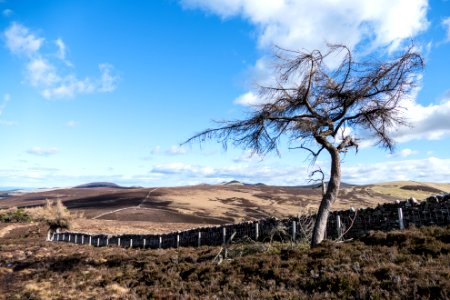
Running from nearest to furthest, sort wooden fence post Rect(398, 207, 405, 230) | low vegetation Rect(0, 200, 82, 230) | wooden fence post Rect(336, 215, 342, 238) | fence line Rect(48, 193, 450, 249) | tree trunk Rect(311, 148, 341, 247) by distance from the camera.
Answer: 1. tree trunk Rect(311, 148, 341, 247)
2. fence line Rect(48, 193, 450, 249)
3. wooden fence post Rect(398, 207, 405, 230)
4. wooden fence post Rect(336, 215, 342, 238)
5. low vegetation Rect(0, 200, 82, 230)

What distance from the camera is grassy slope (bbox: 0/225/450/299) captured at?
9.62 metres

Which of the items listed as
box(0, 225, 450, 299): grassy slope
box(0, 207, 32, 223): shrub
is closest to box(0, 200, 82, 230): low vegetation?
box(0, 207, 32, 223): shrub

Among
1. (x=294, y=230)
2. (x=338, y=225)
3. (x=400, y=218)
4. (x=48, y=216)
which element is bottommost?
(x=48, y=216)

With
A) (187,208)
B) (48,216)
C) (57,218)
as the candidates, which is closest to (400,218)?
(57,218)

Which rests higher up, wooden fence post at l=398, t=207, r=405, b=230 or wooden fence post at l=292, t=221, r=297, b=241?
wooden fence post at l=398, t=207, r=405, b=230

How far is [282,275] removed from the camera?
1201cm

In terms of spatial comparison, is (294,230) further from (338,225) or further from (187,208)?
(187,208)

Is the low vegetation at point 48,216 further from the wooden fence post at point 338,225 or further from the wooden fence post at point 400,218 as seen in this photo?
the wooden fence post at point 400,218

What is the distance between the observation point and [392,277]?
9828mm

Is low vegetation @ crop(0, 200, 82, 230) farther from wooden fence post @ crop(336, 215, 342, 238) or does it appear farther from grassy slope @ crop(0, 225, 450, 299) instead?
wooden fence post @ crop(336, 215, 342, 238)

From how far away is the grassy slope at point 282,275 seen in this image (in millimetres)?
9625

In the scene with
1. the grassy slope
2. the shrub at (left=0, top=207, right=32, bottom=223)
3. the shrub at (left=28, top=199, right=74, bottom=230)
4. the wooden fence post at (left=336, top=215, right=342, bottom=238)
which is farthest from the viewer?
the shrub at (left=0, top=207, right=32, bottom=223)

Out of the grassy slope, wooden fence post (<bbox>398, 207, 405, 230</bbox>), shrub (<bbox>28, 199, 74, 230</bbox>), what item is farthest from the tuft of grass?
wooden fence post (<bbox>398, 207, 405, 230</bbox>)

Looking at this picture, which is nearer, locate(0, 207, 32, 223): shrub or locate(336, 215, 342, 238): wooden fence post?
locate(336, 215, 342, 238): wooden fence post
